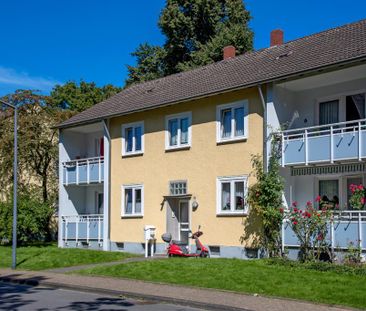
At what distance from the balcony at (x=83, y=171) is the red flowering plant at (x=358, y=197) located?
42.7ft

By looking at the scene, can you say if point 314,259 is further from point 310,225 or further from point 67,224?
point 67,224

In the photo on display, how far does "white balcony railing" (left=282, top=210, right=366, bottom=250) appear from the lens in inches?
677

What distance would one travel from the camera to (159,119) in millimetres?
24797

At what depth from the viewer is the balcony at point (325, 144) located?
17.7 m

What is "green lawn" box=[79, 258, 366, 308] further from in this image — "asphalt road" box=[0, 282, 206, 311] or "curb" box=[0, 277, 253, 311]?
"asphalt road" box=[0, 282, 206, 311]

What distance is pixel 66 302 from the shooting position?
13023mm

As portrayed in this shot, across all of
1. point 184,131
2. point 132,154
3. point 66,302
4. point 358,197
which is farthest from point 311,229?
point 132,154

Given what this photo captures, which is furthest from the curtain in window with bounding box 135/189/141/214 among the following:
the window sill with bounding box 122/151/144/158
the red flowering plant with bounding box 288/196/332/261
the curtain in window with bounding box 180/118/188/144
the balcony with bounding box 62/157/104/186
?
the red flowering plant with bounding box 288/196/332/261

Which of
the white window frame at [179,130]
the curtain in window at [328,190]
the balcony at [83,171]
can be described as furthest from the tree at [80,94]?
the curtain in window at [328,190]

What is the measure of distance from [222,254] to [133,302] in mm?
8674

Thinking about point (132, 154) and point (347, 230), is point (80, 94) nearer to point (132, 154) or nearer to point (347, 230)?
point (132, 154)

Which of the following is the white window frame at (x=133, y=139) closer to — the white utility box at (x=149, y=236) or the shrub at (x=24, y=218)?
the white utility box at (x=149, y=236)

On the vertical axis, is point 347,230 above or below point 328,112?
below

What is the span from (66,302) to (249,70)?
12.7 metres
